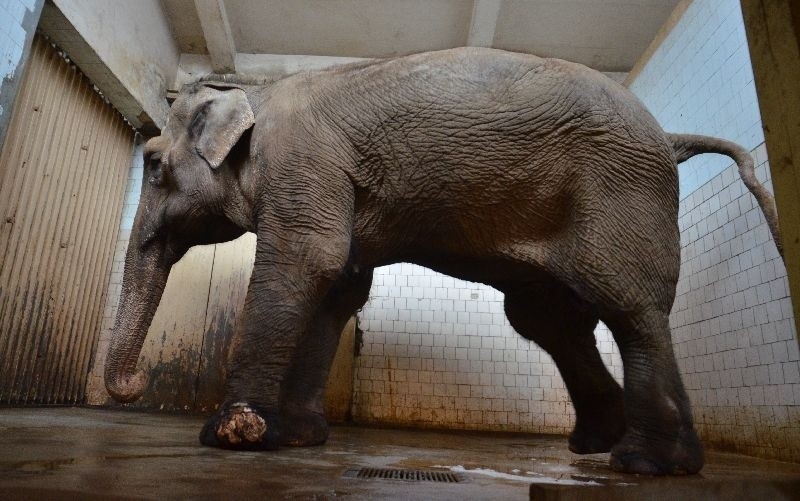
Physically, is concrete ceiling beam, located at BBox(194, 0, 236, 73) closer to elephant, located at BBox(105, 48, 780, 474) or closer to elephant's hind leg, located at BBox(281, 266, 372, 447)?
elephant, located at BBox(105, 48, 780, 474)

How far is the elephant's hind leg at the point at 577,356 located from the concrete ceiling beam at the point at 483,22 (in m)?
4.19

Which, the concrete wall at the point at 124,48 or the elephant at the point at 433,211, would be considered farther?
the concrete wall at the point at 124,48

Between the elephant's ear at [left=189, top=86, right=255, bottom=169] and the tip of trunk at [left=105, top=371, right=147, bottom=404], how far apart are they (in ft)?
4.52

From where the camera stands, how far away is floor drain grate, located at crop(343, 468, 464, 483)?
192 cm

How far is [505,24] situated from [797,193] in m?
6.72

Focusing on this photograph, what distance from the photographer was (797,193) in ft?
3.40

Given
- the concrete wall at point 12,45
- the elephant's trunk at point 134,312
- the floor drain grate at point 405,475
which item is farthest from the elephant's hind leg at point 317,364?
the concrete wall at point 12,45

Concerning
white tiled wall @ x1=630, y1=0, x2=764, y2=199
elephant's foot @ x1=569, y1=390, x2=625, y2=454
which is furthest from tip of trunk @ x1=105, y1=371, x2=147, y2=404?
white tiled wall @ x1=630, y1=0, x2=764, y2=199

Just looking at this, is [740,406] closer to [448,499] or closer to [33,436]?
[448,499]

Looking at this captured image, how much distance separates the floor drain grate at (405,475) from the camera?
6.31 feet

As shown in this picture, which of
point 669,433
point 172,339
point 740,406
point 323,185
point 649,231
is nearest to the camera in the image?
point 669,433

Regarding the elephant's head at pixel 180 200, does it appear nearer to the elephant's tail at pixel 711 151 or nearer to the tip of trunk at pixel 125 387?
the tip of trunk at pixel 125 387

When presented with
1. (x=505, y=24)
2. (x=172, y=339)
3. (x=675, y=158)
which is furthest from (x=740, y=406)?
(x=172, y=339)

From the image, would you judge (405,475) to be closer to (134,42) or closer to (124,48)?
(124,48)
